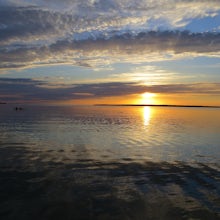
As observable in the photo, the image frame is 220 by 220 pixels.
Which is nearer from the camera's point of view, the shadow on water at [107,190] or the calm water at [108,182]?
the shadow on water at [107,190]

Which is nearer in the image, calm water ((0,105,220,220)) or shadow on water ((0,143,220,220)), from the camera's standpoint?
shadow on water ((0,143,220,220))

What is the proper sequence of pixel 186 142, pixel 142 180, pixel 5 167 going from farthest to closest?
pixel 186 142 < pixel 5 167 < pixel 142 180

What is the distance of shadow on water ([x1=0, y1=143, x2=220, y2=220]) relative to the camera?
12.3m

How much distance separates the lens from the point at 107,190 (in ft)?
50.1

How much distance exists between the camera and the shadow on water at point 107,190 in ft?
40.3

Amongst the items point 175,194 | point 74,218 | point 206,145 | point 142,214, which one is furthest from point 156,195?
point 206,145

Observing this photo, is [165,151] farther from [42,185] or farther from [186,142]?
[42,185]

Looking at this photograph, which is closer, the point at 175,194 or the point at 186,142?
the point at 175,194

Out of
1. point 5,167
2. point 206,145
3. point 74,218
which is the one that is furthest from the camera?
point 206,145

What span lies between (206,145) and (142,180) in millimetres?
17502

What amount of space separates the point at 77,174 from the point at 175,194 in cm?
709

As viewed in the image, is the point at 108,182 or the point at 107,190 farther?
the point at 108,182

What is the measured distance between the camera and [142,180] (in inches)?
688

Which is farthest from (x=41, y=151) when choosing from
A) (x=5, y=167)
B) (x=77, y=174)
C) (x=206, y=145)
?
(x=206, y=145)
